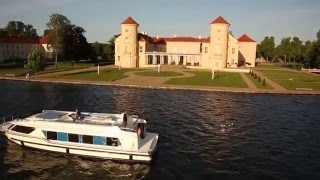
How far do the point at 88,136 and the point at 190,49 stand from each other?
361 ft

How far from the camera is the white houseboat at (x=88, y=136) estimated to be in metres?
25.6

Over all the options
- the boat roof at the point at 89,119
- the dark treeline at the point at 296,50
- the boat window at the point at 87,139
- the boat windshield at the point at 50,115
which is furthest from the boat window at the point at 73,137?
the dark treeline at the point at 296,50

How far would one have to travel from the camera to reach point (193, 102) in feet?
165

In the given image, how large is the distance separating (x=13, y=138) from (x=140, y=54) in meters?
92.1

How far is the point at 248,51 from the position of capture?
129750mm

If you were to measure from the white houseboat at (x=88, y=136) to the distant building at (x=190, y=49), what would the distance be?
78065 millimetres

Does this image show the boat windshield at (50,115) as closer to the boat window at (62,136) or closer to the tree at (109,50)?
the boat window at (62,136)

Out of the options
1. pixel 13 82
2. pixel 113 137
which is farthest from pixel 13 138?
pixel 13 82

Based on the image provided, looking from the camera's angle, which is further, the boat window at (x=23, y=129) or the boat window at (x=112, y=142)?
the boat window at (x=23, y=129)

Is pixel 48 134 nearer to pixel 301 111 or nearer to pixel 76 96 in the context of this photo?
pixel 76 96

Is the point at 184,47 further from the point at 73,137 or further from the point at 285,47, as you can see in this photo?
the point at 73,137

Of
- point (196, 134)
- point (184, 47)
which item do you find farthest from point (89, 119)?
point (184, 47)

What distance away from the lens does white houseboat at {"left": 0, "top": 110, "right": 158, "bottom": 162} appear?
25.6m

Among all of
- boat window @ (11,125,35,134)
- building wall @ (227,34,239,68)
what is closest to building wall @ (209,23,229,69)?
building wall @ (227,34,239,68)
